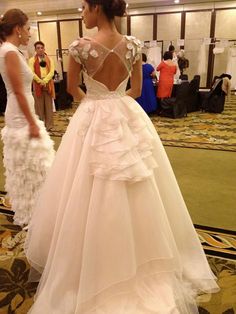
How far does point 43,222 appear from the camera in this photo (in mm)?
1778

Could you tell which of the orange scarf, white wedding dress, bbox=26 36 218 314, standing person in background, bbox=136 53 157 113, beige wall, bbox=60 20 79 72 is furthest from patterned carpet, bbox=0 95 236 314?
beige wall, bbox=60 20 79 72

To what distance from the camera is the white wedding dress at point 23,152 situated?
7.28ft

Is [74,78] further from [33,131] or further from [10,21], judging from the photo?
[10,21]

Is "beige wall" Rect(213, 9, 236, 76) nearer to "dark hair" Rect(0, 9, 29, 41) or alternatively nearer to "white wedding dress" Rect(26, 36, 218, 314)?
"dark hair" Rect(0, 9, 29, 41)

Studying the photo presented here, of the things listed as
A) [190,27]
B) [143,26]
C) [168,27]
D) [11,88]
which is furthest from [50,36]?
[11,88]

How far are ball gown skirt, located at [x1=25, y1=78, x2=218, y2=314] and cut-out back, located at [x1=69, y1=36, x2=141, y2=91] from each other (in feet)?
0.17

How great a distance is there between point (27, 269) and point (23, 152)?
2.73 feet

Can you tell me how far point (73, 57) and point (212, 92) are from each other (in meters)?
6.34

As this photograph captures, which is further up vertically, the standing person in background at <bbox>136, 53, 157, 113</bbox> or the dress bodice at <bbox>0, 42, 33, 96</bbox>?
the dress bodice at <bbox>0, 42, 33, 96</bbox>

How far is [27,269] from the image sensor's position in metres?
2.07

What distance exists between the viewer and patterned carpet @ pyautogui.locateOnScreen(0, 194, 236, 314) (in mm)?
1732

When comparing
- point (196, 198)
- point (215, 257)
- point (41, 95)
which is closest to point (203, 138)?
point (196, 198)

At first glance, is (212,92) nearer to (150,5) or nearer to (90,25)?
(150,5)

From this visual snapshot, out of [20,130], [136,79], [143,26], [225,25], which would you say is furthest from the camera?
[143,26]
